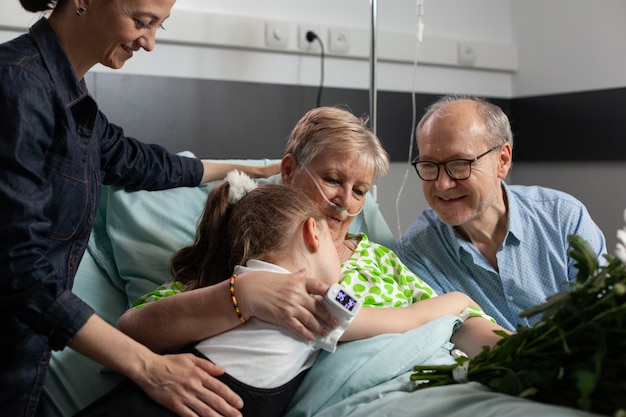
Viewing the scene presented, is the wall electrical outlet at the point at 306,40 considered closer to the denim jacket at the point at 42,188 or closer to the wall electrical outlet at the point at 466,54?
the wall electrical outlet at the point at 466,54

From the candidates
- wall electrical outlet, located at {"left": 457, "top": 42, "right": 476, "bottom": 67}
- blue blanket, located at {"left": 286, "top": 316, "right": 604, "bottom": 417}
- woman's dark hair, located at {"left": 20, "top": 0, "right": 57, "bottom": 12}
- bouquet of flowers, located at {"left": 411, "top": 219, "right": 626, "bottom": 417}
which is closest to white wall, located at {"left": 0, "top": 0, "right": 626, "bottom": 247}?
wall electrical outlet, located at {"left": 457, "top": 42, "right": 476, "bottom": 67}

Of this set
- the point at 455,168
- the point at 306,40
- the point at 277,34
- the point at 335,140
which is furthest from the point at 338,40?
the point at 335,140

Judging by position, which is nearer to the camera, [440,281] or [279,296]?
[279,296]

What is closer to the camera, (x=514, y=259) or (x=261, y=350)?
(x=261, y=350)

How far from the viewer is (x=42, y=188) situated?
1426mm

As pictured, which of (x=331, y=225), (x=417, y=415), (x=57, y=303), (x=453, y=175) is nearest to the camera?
(x=417, y=415)

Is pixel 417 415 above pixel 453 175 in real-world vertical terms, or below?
below

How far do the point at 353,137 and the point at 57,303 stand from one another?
943 millimetres

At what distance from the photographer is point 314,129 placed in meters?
2.06

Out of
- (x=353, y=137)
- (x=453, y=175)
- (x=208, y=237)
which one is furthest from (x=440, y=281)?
(x=208, y=237)

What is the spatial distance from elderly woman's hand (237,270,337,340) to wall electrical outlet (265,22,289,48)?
1.78 m

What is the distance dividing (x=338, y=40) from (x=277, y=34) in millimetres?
313

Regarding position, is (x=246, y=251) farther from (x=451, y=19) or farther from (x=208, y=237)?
(x=451, y=19)

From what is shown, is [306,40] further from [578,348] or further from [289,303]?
[578,348]
